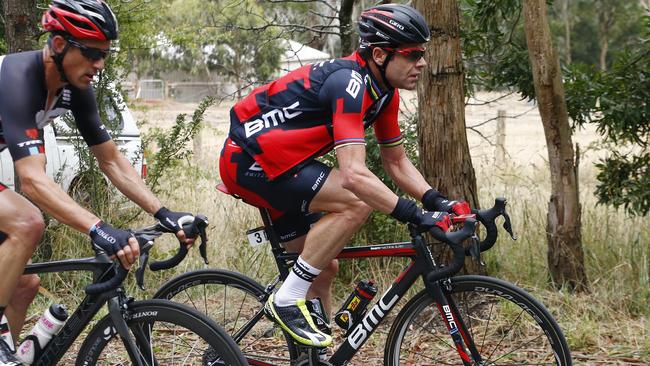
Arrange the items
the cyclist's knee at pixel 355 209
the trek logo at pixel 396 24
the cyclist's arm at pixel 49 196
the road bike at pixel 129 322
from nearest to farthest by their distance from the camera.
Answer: the cyclist's arm at pixel 49 196, the road bike at pixel 129 322, the trek logo at pixel 396 24, the cyclist's knee at pixel 355 209

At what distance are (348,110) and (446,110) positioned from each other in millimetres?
2032

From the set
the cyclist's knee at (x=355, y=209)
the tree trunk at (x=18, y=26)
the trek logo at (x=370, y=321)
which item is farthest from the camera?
the tree trunk at (x=18, y=26)

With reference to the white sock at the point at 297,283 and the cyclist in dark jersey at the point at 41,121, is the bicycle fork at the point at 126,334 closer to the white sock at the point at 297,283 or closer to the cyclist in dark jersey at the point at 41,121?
the cyclist in dark jersey at the point at 41,121

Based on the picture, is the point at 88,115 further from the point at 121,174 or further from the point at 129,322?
the point at 129,322

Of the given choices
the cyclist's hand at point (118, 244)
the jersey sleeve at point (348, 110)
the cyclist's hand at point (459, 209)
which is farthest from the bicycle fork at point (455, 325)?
the cyclist's hand at point (118, 244)

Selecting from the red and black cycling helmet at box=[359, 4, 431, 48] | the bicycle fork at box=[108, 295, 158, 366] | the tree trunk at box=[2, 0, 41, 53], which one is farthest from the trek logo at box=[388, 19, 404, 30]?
the tree trunk at box=[2, 0, 41, 53]

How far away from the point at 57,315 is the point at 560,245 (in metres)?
3.97

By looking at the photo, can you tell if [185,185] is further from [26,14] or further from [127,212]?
[26,14]

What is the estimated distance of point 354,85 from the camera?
3.96 m

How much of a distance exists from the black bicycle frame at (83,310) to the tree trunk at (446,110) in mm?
2784

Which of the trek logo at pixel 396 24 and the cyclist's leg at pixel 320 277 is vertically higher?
the trek logo at pixel 396 24

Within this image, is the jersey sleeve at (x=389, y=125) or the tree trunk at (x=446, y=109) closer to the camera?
the jersey sleeve at (x=389, y=125)

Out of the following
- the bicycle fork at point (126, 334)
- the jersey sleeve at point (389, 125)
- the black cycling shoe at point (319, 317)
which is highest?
the jersey sleeve at point (389, 125)

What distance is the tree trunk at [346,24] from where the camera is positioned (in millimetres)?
7914
